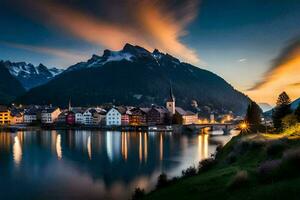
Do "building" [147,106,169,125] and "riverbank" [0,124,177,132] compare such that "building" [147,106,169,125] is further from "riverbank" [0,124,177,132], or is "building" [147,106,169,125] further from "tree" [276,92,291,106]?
"tree" [276,92,291,106]

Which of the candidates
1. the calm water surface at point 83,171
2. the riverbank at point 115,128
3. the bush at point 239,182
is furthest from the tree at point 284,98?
the riverbank at point 115,128

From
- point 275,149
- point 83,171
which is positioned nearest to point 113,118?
point 83,171

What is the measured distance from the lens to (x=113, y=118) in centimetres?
19400

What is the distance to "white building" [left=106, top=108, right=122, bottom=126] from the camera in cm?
19312

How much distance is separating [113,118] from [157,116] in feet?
85.1

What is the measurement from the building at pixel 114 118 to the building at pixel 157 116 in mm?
16843

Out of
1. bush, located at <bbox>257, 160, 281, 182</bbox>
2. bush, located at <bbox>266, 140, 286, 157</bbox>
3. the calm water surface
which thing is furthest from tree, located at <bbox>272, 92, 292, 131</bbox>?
bush, located at <bbox>257, 160, 281, 182</bbox>

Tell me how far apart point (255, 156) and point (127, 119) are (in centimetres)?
16784

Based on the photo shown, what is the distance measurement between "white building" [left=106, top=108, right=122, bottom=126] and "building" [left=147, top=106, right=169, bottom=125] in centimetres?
1690

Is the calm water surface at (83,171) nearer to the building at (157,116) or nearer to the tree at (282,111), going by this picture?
the tree at (282,111)

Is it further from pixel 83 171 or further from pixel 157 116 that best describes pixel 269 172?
pixel 157 116

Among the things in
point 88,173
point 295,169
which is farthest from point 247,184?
point 88,173

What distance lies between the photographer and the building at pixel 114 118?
193125 mm

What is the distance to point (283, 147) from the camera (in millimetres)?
26078
